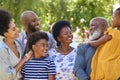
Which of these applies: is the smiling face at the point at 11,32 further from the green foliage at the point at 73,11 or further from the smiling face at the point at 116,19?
the green foliage at the point at 73,11

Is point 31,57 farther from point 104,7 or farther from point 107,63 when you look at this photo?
point 104,7

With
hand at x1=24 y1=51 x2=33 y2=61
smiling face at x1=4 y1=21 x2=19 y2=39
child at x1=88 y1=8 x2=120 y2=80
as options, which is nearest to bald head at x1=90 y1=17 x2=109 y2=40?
child at x1=88 y1=8 x2=120 y2=80

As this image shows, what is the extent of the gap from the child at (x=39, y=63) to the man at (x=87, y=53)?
0.94 ft

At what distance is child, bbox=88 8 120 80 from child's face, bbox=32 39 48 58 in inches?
22.2

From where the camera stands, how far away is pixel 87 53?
12.6 ft

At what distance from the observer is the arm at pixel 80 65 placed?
3.72m

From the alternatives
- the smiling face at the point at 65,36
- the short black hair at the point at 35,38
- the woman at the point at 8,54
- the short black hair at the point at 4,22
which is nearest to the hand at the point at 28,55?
the woman at the point at 8,54

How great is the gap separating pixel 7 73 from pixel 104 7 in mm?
14515

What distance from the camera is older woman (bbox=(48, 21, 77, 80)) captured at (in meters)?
3.95

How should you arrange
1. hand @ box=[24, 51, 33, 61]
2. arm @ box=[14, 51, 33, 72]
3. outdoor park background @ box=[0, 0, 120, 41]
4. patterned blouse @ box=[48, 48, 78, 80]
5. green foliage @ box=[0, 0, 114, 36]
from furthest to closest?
outdoor park background @ box=[0, 0, 120, 41] < green foliage @ box=[0, 0, 114, 36] < patterned blouse @ box=[48, 48, 78, 80] < hand @ box=[24, 51, 33, 61] < arm @ box=[14, 51, 33, 72]

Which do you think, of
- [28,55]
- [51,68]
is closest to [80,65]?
[51,68]

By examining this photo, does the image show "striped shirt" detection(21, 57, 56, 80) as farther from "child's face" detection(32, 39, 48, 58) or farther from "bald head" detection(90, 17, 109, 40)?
"bald head" detection(90, 17, 109, 40)

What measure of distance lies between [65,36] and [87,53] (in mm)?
388

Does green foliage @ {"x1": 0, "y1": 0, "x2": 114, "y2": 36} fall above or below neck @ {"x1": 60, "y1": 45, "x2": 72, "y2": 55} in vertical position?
below
